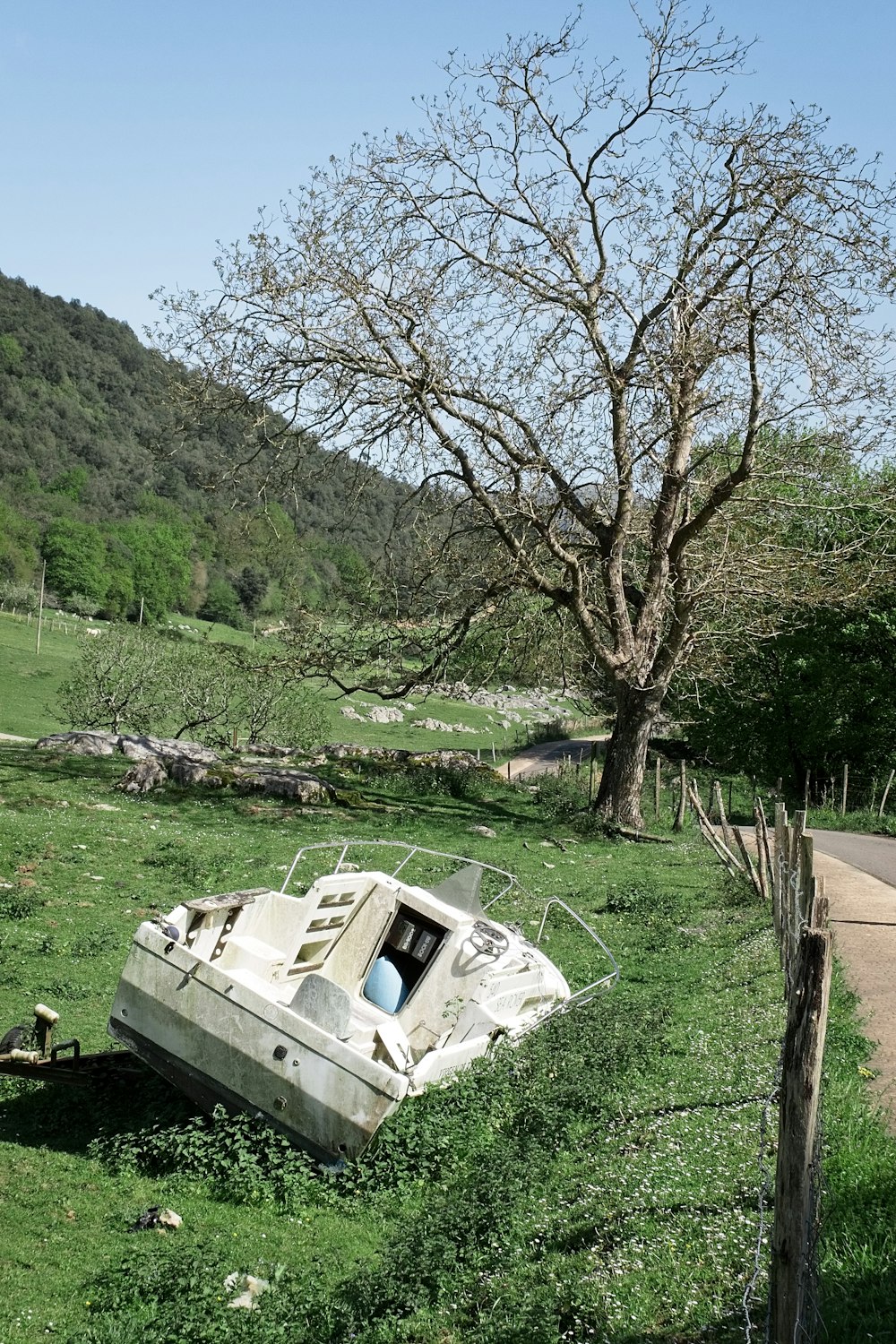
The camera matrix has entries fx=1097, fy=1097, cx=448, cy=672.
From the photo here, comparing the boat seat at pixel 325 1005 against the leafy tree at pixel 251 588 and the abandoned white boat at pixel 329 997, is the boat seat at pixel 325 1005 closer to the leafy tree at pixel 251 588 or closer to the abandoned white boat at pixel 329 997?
the abandoned white boat at pixel 329 997

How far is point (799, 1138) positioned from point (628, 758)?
24.1 m

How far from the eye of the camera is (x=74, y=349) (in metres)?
199

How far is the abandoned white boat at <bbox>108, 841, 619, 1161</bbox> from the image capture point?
8.70 metres

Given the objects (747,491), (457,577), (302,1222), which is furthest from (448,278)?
(302,1222)

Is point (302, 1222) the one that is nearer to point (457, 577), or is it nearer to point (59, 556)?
point (457, 577)

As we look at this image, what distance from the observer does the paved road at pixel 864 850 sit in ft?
75.4

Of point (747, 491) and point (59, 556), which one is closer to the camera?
point (747, 491)

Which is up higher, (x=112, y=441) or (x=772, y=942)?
(x=112, y=441)

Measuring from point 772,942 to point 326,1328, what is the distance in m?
9.94

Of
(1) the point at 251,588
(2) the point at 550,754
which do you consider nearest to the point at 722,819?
(2) the point at 550,754

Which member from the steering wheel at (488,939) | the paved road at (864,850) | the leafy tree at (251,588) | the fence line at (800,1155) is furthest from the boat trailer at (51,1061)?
the leafy tree at (251,588)

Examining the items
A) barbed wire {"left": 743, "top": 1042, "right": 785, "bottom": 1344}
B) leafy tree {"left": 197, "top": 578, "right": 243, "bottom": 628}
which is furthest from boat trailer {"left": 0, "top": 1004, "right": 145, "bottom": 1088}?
leafy tree {"left": 197, "top": 578, "right": 243, "bottom": 628}

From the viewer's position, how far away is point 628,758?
1146 inches

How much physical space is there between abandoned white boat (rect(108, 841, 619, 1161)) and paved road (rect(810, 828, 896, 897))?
491 inches
